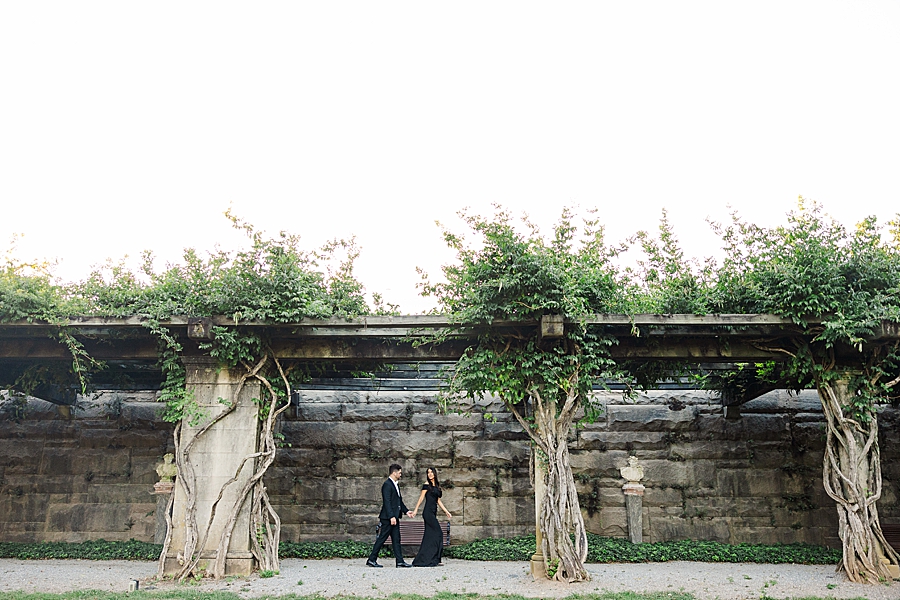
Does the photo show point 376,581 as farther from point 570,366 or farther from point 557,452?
point 570,366

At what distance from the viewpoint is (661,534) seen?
10.0m

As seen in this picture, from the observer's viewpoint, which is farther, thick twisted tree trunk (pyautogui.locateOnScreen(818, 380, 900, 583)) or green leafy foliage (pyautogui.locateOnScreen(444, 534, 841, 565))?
green leafy foliage (pyautogui.locateOnScreen(444, 534, 841, 565))

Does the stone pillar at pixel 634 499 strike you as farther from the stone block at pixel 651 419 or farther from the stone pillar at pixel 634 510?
the stone block at pixel 651 419

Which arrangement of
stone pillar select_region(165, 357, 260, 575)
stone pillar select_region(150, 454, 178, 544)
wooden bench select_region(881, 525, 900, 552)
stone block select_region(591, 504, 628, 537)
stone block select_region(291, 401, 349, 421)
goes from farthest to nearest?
stone block select_region(291, 401, 349, 421)
stone block select_region(591, 504, 628, 537)
stone pillar select_region(150, 454, 178, 544)
wooden bench select_region(881, 525, 900, 552)
stone pillar select_region(165, 357, 260, 575)

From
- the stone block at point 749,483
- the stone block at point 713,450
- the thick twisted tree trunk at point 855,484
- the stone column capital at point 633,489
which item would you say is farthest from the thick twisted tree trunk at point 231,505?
the stone block at point 749,483

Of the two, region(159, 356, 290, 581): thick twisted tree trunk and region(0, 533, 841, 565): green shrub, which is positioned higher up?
region(159, 356, 290, 581): thick twisted tree trunk

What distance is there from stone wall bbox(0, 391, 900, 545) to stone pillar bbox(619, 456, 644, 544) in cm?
15

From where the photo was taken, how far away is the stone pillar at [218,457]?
771 cm

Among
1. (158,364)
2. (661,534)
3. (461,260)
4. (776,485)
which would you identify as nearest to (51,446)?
(158,364)

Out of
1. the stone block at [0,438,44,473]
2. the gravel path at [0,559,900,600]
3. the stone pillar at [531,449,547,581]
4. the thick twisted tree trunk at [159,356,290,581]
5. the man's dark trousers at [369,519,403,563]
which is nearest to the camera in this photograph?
the gravel path at [0,559,900,600]

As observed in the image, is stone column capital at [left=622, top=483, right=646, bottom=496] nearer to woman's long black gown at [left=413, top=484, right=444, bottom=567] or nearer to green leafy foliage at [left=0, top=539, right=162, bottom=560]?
woman's long black gown at [left=413, top=484, right=444, bottom=567]

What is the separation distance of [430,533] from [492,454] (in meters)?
1.89

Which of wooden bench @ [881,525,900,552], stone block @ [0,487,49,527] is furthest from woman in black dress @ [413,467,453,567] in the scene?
stone block @ [0,487,49,527]

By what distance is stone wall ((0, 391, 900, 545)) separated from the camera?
1007 centimetres
